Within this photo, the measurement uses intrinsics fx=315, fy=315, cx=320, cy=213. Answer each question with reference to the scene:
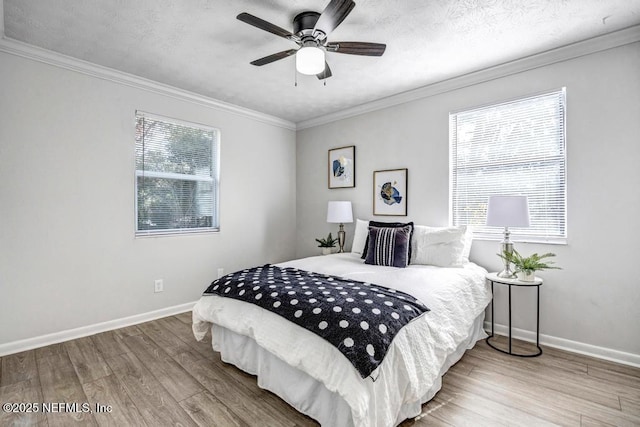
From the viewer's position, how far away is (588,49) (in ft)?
8.32

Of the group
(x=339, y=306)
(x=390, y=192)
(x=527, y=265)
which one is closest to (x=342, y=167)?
(x=390, y=192)

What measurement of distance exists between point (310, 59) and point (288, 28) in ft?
1.36

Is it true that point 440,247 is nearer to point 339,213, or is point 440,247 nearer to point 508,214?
point 508,214

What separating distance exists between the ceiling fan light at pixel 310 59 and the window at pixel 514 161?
1.82m

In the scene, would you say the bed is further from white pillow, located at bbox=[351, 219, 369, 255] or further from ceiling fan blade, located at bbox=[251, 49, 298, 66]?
ceiling fan blade, located at bbox=[251, 49, 298, 66]

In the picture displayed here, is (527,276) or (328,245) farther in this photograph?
(328,245)

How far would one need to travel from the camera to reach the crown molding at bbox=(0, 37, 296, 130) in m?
2.54

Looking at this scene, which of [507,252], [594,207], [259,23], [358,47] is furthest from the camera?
[507,252]

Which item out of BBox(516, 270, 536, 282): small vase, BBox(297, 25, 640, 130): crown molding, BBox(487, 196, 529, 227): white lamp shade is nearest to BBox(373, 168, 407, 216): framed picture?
BBox(297, 25, 640, 130): crown molding

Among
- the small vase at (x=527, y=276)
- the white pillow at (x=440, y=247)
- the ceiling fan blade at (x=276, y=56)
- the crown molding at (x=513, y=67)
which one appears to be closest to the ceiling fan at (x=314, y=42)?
the ceiling fan blade at (x=276, y=56)

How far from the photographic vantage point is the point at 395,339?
5.30ft

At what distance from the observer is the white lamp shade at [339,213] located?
13.1 ft

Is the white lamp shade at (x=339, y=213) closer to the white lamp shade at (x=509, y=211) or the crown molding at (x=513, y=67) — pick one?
the crown molding at (x=513, y=67)

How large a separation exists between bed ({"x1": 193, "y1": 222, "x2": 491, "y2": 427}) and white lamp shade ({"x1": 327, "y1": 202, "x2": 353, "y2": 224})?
50.8 inches
